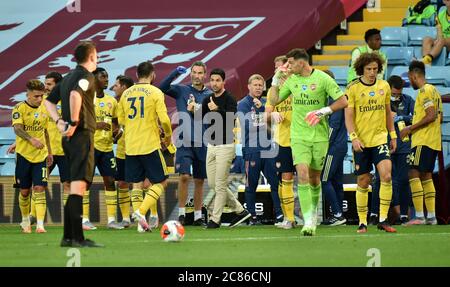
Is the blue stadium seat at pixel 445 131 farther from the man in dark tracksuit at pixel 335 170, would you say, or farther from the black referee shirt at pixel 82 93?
the black referee shirt at pixel 82 93

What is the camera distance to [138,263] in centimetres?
1045

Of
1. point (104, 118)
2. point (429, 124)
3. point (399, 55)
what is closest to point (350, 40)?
point (399, 55)

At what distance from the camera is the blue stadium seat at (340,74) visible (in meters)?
21.6

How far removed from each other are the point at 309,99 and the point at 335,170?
324 cm

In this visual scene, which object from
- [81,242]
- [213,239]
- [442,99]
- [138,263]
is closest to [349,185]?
[442,99]

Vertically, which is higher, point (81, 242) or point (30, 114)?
point (30, 114)

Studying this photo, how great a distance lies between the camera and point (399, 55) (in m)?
21.9

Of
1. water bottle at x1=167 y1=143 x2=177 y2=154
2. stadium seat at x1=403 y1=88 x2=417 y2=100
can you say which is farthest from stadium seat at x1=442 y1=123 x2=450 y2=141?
water bottle at x1=167 y1=143 x2=177 y2=154

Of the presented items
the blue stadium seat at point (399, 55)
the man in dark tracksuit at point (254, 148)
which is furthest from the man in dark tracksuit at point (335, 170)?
the blue stadium seat at point (399, 55)

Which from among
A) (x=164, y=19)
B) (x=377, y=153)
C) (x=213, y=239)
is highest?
(x=164, y=19)

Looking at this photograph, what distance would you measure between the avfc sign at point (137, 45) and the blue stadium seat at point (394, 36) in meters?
2.67
